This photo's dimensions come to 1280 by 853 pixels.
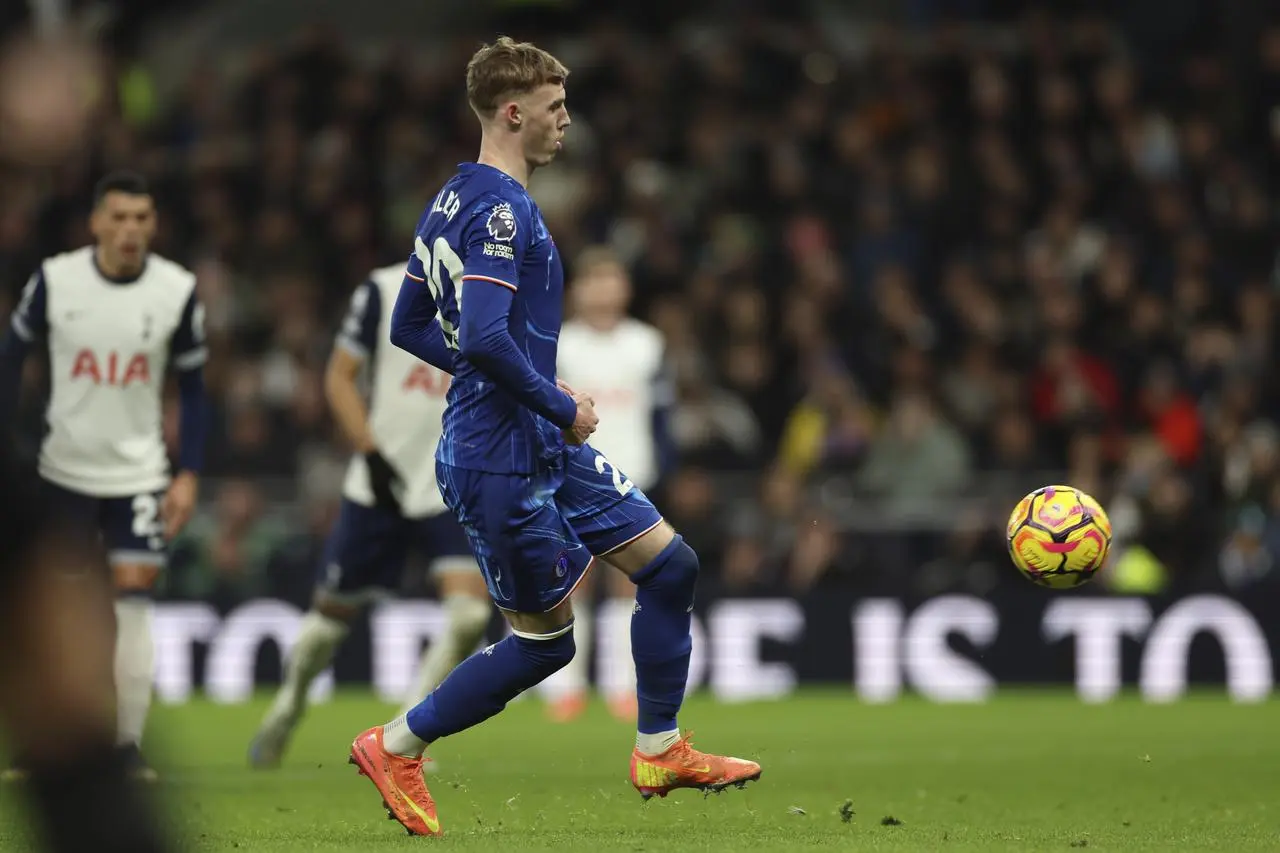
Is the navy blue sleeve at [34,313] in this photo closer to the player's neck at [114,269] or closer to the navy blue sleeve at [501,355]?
the player's neck at [114,269]

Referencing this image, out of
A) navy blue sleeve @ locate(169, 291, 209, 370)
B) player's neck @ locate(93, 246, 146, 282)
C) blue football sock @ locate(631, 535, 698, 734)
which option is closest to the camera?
blue football sock @ locate(631, 535, 698, 734)

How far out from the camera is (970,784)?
9.27 metres

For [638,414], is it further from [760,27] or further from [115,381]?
[760,27]

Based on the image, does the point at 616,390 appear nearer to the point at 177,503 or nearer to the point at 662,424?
the point at 662,424

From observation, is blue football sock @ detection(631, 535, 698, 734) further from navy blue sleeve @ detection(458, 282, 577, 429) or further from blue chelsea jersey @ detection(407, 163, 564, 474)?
navy blue sleeve @ detection(458, 282, 577, 429)

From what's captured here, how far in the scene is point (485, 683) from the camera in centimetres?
711

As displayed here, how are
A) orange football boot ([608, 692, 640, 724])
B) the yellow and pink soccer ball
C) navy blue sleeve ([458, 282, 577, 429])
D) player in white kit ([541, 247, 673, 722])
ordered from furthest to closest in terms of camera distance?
1. player in white kit ([541, 247, 673, 722])
2. orange football boot ([608, 692, 640, 724])
3. the yellow and pink soccer ball
4. navy blue sleeve ([458, 282, 577, 429])

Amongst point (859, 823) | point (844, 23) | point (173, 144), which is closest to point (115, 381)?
point (859, 823)

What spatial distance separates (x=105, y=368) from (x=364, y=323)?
1.17m

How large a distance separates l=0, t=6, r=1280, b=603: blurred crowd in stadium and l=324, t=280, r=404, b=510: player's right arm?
5.66 metres

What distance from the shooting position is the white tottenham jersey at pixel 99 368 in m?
9.62

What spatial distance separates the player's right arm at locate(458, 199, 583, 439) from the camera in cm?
674

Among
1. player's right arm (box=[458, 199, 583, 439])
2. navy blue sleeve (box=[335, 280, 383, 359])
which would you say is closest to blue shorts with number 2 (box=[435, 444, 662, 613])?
player's right arm (box=[458, 199, 583, 439])

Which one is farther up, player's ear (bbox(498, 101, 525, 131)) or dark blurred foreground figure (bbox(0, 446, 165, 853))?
player's ear (bbox(498, 101, 525, 131))
